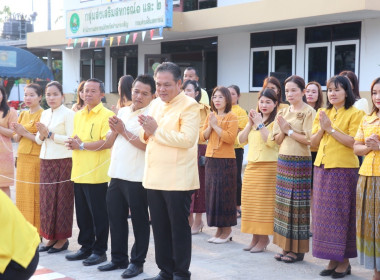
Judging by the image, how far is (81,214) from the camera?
5789 mm

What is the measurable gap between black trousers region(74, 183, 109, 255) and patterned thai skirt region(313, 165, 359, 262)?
203 centimetres

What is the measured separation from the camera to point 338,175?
16.5 ft

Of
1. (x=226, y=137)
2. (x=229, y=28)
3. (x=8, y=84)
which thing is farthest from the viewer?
(x=8, y=84)

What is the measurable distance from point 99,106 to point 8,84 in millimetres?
17125

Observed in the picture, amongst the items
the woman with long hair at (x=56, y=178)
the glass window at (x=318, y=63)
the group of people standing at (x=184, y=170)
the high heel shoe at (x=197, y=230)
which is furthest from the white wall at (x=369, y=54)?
the woman with long hair at (x=56, y=178)

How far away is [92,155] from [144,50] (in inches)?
519

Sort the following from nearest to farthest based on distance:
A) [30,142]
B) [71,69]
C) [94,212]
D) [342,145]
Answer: [342,145] < [94,212] < [30,142] < [71,69]

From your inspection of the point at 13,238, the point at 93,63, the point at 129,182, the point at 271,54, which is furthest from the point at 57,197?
the point at 93,63

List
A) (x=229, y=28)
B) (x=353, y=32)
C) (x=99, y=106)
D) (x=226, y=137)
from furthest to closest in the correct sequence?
(x=229, y=28) → (x=353, y=32) → (x=226, y=137) → (x=99, y=106)

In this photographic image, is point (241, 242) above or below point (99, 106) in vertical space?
below

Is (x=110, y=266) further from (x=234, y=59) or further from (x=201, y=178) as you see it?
(x=234, y=59)

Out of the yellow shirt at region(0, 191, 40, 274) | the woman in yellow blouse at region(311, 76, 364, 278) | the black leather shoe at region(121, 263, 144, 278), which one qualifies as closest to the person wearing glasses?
the black leather shoe at region(121, 263, 144, 278)

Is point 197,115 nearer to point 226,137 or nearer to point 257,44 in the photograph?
point 226,137

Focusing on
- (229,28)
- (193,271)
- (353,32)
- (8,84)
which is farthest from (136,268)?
(8,84)
